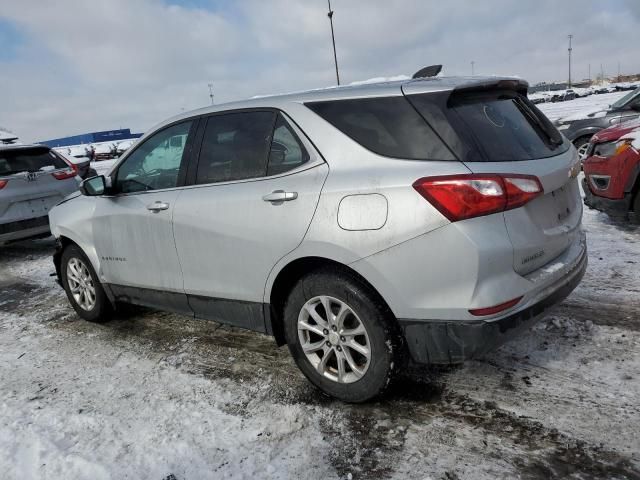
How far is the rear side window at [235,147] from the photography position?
121 inches

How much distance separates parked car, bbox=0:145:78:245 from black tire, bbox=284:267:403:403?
5.71 metres

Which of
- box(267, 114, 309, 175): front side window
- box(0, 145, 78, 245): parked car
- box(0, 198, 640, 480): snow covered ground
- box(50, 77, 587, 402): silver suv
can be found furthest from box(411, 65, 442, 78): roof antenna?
box(0, 145, 78, 245): parked car

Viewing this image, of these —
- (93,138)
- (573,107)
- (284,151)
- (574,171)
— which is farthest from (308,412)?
(93,138)

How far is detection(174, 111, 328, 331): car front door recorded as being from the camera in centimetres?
282

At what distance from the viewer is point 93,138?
65.5 meters

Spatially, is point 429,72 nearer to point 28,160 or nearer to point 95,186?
point 95,186

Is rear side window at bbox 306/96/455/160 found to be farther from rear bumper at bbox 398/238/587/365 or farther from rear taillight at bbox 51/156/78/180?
rear taillight at bbox 51/156/78/180

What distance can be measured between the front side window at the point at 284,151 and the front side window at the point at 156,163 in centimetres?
89

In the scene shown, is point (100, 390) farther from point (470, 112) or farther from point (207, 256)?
point (470, 112)

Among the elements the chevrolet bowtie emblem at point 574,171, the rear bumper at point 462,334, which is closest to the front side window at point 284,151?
the rear bumper at point 462,334

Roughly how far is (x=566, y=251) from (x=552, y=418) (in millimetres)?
901

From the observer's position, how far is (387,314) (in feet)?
8.61

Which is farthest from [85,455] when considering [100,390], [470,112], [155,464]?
[470,112]

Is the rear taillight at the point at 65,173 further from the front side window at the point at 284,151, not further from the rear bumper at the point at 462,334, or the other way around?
the rear bumper at the point at 462,334
